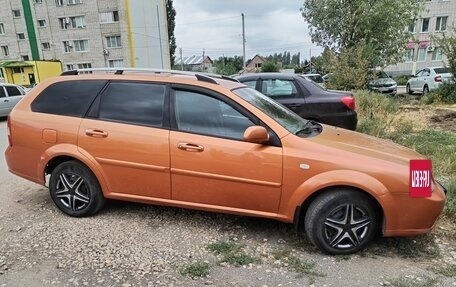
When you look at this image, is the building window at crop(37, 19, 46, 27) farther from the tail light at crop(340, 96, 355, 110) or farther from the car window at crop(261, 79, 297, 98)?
the tail light at crop(340, 96, 355, 110)

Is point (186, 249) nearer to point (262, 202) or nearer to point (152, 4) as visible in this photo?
point (262, 202)

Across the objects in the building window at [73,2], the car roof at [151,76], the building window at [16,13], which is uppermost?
the building window at [73,2]

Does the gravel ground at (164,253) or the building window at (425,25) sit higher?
the building window at (425,25)

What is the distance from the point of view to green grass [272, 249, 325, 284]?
9.71ft

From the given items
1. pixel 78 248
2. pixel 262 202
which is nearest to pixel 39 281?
pixel 78 248

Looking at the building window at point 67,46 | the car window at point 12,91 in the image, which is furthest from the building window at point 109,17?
the car window at point 12,91

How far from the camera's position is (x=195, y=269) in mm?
2996

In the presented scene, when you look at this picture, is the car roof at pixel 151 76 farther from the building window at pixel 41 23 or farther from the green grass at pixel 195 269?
the building window at pixel 41 23

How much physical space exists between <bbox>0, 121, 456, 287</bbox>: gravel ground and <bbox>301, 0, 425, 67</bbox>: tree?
17.9 metres

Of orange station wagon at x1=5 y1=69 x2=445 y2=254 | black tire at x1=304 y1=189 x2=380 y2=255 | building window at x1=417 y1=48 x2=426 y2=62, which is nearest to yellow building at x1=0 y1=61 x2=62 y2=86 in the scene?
orange station wagon at x1=5 y1=69 x2=445 y2=254

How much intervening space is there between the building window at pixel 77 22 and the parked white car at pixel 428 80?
117ft

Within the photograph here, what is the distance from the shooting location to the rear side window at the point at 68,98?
3926mm

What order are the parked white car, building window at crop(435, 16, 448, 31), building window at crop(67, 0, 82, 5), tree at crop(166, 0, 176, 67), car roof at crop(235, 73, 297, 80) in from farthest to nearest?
tree at crop(166, 0, 176, 67)
building window at crop(67, 0, 82, 5)
building window at crop(435, 16, 448, 31)
the parked white car
car roof at crop(235, 73, 297, 80)

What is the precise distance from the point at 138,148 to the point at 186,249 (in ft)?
3.67
